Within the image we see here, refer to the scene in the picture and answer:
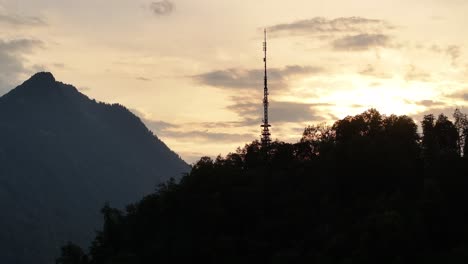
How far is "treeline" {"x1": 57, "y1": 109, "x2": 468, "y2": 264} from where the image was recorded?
74938mm

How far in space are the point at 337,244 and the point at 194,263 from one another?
19853mm

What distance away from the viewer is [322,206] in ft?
291

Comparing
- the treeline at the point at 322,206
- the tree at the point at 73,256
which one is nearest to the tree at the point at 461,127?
the treeline at the point at 322,206

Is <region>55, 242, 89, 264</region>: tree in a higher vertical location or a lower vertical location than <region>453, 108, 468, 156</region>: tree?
lower

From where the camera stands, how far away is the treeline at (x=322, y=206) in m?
74.9

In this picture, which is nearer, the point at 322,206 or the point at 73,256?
the point at 322,206

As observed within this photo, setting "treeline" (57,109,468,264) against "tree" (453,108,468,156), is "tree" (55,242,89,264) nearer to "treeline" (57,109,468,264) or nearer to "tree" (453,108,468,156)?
"treeline" (57,109,468,264)

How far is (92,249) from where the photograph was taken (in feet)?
366

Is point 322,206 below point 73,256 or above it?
above

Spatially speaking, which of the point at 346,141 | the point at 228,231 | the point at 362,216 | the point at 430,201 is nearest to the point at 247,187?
the point at 228,231

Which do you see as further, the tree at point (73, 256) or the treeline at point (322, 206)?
the tree at point (73, 256)

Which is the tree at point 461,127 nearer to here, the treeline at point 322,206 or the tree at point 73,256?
the treeline at point 322,206

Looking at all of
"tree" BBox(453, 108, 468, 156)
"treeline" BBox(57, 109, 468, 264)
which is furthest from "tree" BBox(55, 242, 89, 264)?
"tree" BBox(453, 108, 468, 156)

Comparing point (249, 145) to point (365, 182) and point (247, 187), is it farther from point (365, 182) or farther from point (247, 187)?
A: point (365, 182)
